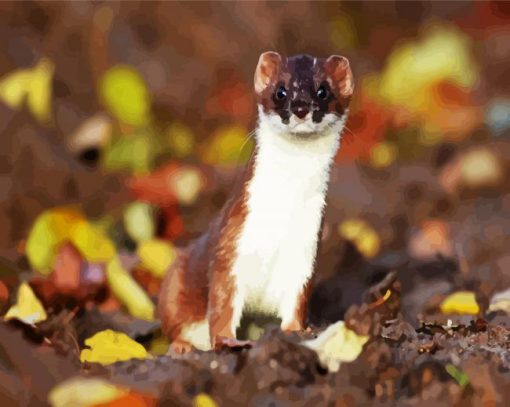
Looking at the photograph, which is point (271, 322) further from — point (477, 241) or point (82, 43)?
point (82, 43)

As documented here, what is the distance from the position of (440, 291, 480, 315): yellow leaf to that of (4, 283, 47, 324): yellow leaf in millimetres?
661

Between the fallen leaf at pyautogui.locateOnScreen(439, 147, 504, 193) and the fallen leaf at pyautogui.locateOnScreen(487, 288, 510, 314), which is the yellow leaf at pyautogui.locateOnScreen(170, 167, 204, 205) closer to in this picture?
the fallen leaf at pyautogui.locateOnScreen(439, 147, 504, 193)

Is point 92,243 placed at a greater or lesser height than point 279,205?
lesser

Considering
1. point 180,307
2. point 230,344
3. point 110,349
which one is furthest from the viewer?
point 180,307

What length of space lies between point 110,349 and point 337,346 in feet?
1.26

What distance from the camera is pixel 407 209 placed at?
79.7 inches

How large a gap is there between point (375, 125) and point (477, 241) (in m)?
0.31

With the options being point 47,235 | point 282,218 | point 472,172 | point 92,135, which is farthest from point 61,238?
point 472,172

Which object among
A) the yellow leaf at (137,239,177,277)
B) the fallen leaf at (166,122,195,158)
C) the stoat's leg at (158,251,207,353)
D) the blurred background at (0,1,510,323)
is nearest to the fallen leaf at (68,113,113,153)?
the blurred background at (0,1,510,323)

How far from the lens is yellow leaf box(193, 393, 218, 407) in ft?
3.68

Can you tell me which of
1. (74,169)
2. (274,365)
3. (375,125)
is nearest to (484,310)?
(375,125)

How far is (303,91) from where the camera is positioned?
1.39m

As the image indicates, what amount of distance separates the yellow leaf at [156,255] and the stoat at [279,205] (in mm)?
376

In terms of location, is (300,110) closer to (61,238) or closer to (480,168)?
(61,238)
